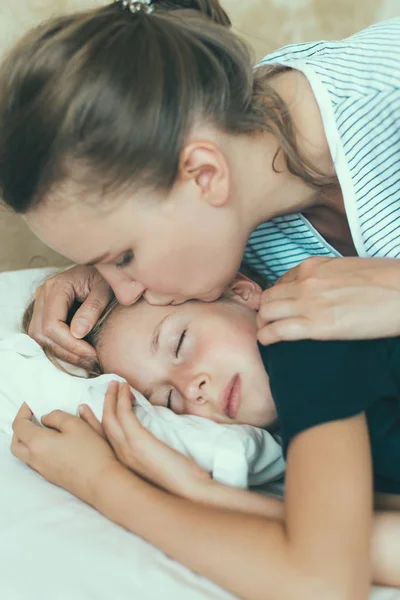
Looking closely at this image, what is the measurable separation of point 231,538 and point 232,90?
0.58 metres

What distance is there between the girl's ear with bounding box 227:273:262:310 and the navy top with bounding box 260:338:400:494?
0.67 ft

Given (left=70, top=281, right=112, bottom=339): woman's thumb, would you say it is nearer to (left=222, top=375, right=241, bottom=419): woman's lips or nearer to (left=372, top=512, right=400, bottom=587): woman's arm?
(left=222, top=375, right=241, bottom=419): woman's lips

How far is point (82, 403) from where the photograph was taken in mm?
1016

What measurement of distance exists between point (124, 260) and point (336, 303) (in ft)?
0.96

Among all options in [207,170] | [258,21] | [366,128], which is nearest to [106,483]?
[207,170]

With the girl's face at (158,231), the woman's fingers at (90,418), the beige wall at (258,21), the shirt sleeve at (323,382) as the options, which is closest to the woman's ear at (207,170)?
the girl's face at (158,231)

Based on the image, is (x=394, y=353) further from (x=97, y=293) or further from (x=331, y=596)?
(x=97, y=293)

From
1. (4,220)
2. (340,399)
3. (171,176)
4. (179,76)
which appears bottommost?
(4,220)

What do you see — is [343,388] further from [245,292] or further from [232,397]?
[245,292]

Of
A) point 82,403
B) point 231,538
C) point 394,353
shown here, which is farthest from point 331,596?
point 82,403

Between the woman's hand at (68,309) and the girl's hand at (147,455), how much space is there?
0.19m

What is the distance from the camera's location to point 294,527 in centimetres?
74

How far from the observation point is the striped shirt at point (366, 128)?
1.05 metres

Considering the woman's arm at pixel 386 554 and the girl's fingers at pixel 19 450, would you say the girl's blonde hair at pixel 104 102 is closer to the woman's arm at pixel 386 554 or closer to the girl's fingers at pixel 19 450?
the girl's fingers at pixel 19 450
